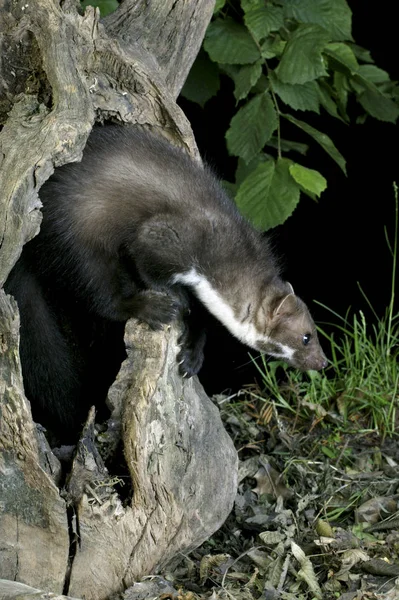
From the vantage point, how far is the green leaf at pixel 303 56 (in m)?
3.66

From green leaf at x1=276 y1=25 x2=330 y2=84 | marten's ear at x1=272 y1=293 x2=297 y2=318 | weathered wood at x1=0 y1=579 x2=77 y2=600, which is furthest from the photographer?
green leaf at x1=276 y1=25 x2=330 y2=84

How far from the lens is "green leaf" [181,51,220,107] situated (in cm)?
406

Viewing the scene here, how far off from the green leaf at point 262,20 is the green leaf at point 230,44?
70 millimetres

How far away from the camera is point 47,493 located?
290cm

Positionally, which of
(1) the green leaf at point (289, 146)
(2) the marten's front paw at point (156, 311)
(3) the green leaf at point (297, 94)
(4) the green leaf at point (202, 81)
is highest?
(4) the green leaf at point (202, 81)

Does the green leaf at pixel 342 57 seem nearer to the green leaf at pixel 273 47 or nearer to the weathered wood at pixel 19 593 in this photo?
the green leaf at pixel 273 47

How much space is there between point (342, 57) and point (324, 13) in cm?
18

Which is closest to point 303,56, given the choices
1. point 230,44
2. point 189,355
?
point 230,44

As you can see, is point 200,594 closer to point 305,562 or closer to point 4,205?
point 305,562

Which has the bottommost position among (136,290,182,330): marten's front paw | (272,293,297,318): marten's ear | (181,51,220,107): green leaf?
(272,293,297,318): marten's ear

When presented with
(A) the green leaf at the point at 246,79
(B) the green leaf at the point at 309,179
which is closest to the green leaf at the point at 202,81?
(A) the green leaf at the point at 246,79

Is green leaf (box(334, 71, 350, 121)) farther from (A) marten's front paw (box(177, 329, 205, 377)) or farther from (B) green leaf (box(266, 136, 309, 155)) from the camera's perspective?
(A) marten's front paw (box(177, 329, 205, 377))

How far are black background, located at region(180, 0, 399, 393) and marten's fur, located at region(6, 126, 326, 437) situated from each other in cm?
127

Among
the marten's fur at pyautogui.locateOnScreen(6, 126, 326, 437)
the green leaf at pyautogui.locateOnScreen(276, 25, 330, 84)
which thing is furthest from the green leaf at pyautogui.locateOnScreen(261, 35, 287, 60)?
the marten's fur at pyautogui.locateOnScreen(6, 126, 326, 437)
